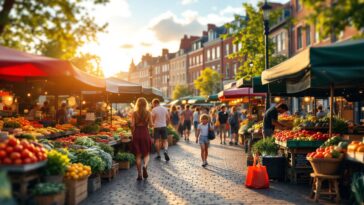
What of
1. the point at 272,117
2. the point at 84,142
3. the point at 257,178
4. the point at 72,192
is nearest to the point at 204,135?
the point at 272,117

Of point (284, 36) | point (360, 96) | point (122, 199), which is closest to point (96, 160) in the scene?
point (122, 199)

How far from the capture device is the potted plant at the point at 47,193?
6532mm

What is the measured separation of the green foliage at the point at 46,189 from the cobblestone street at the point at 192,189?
4.09 feet

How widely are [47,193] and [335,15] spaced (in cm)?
478

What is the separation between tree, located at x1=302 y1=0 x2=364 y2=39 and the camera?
5.59m

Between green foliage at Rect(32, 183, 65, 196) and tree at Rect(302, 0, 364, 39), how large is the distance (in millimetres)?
4447

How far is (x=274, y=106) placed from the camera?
12125 mm

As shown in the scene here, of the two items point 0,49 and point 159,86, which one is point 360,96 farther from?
point 159,86

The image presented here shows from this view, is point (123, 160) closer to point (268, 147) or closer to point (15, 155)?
point (268, 147)

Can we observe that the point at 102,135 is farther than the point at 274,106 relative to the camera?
Yes

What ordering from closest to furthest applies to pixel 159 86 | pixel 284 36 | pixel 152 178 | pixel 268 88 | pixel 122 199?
pixel 122 199
pixel 152 178
pixel 268 88
pixel 284 36
pixel 159 86

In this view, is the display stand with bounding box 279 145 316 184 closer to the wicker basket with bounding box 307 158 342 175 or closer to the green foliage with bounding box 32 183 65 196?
the wicker basket with bounding box 307 158 342 175

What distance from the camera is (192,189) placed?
30.8 feet

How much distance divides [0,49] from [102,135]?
6.88 m
